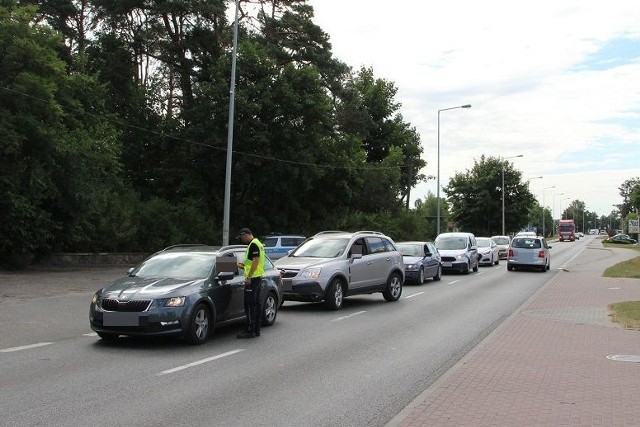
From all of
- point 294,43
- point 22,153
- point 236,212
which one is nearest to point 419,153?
point 294,43

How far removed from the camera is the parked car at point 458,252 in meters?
27.3

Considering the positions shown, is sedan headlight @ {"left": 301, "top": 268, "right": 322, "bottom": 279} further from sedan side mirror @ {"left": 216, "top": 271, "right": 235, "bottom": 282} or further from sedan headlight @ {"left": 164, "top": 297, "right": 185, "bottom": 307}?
sedan headlight @ {"left": 164, "top": 297, "right": 185, "bottom": 307}

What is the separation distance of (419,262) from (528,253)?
366 inches

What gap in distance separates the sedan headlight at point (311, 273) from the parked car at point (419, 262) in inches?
324

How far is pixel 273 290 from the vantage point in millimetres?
11750

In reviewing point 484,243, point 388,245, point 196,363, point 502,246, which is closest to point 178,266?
point 196,363

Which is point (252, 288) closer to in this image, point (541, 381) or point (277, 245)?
point (541, 381)

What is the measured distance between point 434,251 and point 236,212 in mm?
13974

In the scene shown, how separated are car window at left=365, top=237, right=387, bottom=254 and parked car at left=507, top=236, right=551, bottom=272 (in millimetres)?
14949

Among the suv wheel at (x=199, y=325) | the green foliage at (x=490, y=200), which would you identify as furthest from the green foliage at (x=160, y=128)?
the green foliage at (x=490, y=200)

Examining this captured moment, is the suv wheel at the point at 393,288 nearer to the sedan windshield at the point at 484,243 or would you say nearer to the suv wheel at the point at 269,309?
the suv wheel at the point at 269,309

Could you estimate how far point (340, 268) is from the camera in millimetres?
14258

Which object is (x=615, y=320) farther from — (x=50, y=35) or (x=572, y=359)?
(x=50, y=35)

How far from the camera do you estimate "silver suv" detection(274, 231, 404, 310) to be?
13.7 m
